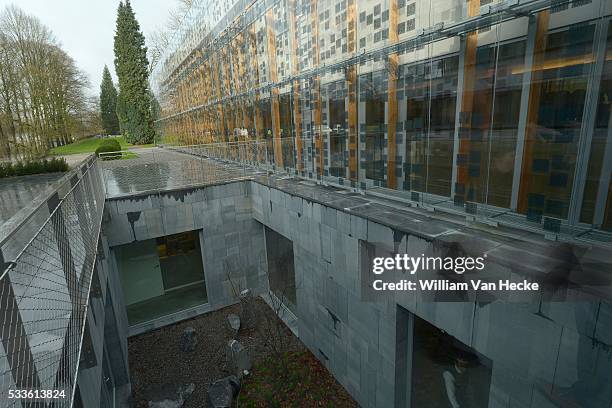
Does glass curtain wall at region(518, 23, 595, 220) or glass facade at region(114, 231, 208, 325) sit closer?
glass curtain wall at region(518, 23, 595, 220)

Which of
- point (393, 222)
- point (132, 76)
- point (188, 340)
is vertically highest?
point (132, 76)

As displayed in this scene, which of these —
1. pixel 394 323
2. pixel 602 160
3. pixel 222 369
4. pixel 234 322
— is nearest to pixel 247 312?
pixel 234 322

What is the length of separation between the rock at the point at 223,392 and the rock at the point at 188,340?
1.88 metres

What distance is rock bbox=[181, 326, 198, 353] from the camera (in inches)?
366

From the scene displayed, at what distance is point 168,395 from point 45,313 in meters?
6.31

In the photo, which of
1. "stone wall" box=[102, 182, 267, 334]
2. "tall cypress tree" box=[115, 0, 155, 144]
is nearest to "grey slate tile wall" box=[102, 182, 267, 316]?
"stone wall" box=[102, 182, 267, 334]

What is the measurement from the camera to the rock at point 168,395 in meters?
7.39

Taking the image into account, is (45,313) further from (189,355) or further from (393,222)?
(189,355)

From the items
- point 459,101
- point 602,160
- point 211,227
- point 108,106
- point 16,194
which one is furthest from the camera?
point 108,106

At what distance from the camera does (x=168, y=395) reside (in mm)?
7684

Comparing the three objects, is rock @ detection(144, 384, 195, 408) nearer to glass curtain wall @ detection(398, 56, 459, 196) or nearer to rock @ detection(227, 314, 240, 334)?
rock @ detection(227, 314, 240, 334)

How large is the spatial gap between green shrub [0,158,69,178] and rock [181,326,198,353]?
654 inches

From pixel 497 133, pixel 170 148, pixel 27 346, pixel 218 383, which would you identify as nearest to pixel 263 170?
pixel 218 383

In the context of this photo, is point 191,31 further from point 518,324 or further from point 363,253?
point 518,324
